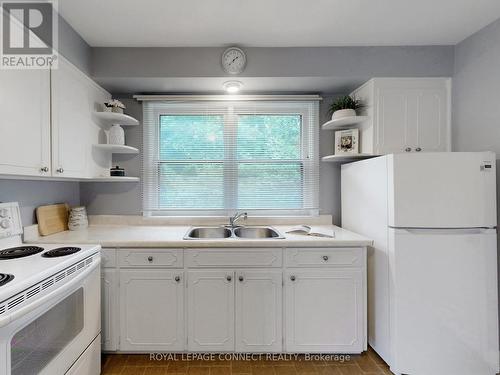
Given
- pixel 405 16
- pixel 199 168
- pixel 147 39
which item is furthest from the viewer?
pixel 199 168

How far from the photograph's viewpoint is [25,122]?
4.44 feet

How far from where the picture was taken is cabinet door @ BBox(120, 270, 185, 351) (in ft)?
5.61

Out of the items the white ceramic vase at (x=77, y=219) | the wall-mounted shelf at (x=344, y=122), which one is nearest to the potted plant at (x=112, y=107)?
the white ceramic vase at (x=77, y=219)

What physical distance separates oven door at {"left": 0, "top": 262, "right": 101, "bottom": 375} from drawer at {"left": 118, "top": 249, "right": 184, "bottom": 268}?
186mm

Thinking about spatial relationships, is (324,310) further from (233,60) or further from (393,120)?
(233,60)

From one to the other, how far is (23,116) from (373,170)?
7.46 feet

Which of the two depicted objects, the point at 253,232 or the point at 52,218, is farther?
the point at 253,232

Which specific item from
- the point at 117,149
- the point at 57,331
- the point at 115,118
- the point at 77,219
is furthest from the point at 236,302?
the point at 115,118

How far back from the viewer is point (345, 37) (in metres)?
1.92

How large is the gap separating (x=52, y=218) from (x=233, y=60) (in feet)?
6.52

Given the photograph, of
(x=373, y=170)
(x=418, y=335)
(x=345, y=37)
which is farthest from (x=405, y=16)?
(x=418, y=335)

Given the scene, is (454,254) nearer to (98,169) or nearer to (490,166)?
(490,166)

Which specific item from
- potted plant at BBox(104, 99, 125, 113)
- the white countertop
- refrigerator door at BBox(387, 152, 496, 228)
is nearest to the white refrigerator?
refrigerator door at BBox(387, 152, 496, 228)

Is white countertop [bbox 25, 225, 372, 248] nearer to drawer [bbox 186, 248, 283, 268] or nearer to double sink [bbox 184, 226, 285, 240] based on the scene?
drawer [bbox 186, 248, 283, 268]
